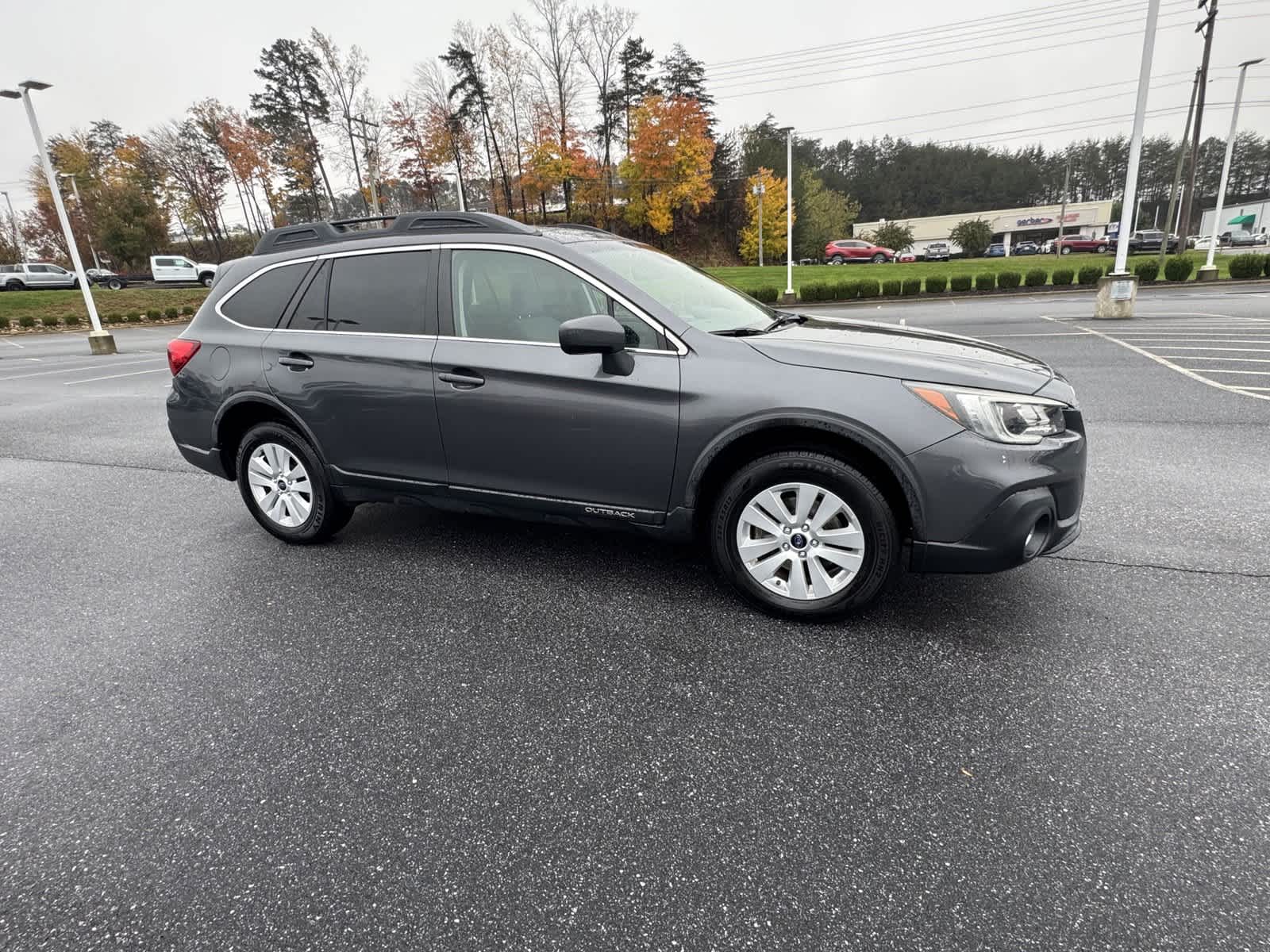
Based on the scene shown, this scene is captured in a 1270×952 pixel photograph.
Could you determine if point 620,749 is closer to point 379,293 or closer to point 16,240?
point 379,293

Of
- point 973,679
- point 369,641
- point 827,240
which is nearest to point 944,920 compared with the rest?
point 973,679

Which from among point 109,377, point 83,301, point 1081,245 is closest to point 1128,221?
point 109,377

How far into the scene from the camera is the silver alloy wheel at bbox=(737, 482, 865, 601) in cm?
293

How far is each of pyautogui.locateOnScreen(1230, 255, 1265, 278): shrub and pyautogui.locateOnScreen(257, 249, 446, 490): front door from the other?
3072cm

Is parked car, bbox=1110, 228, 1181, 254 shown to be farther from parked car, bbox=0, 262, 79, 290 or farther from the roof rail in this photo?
parked car, bbox=0, 262, 79, 290

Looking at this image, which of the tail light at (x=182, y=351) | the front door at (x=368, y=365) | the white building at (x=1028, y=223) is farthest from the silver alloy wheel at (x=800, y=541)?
the white building at (x=1028, y=223)

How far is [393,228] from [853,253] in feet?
166

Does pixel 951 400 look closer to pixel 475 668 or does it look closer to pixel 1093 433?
pixel 475 668

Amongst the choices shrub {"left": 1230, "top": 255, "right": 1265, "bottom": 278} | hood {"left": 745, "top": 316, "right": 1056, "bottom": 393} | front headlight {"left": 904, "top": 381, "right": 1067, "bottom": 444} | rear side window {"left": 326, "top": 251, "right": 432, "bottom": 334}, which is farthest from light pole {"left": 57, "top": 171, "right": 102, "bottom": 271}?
shrub {"left": 1230, "top": 255, "right": 1265, "bottom": 278}

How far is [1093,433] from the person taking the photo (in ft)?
19.9

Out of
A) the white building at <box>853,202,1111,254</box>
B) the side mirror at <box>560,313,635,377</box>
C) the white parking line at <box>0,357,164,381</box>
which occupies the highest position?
the white building at <box>853,202,1111,254</box>

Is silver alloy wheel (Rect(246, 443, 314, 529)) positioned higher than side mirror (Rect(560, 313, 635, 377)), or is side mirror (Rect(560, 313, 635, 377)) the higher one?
side mirror (Rect(560, 313, 635, 377))

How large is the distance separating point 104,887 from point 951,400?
3152 millimetres

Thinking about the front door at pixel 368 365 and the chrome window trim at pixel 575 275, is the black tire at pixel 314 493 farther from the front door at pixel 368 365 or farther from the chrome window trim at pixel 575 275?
the chrome window trim at pixel 575 275
